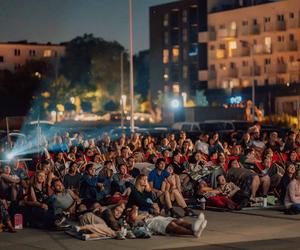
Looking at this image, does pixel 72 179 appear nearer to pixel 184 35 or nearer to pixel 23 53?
pixel 184 35

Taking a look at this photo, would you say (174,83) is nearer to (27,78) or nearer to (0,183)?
(27,78)

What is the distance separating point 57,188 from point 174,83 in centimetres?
8952

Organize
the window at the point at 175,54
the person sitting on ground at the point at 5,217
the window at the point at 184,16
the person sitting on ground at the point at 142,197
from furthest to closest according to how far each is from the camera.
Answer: the window at the point at 175,54
the window at the point at 184,16
the person sitting on ground at the point at 142,197
the person sitting on ground at the point at 5,217

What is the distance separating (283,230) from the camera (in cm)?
1652

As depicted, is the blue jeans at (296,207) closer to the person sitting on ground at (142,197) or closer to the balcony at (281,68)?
the person sitting on ground at (142,197)

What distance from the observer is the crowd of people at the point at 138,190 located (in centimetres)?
1589

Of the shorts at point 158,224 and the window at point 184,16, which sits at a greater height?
the window at point 184,16

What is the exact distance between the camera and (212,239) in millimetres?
15539

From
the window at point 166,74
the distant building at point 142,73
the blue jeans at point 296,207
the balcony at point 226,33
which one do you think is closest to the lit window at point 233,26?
the balcony at point 226,33

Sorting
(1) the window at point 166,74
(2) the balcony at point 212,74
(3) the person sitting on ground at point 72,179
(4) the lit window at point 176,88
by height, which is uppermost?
(1) the window at point 166,74

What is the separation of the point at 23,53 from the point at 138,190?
13129cm

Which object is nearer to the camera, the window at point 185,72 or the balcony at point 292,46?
the balcony at point 292,46

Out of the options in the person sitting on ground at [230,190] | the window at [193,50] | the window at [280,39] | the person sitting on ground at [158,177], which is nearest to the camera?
the person sitting on ground at [158,177]

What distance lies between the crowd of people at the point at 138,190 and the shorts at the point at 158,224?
0.01 meters
